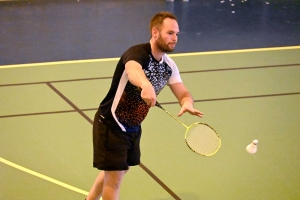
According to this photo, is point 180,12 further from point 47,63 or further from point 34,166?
point 34,166

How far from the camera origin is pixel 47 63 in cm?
772

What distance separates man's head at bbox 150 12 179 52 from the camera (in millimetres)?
3477

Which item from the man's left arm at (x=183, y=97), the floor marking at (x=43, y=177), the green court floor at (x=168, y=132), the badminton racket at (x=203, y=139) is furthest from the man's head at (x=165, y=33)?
the floor marking at (x=43, y=177)

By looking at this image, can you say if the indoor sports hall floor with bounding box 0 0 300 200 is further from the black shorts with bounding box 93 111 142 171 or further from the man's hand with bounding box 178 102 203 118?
the man's hand with bounding box 178 102 203 118

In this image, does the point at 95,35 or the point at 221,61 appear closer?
the point at 221,61

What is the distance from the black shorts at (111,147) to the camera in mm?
3643

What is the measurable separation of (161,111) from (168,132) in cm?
59

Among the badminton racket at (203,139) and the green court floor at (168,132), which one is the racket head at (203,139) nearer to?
the badminton racket at (203,139)

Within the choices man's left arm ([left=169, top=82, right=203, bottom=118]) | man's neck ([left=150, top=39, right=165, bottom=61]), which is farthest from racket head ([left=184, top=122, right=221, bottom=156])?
man's neck ([left=150, top=39, right=165, bottom=61])

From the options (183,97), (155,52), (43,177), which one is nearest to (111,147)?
(183,97)

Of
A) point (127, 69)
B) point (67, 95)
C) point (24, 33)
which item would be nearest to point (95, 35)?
point (24, 33)

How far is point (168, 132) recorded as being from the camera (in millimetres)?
5609

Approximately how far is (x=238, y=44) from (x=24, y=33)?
358 centimetres

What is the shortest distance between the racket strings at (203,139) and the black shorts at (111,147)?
1.29 ft
